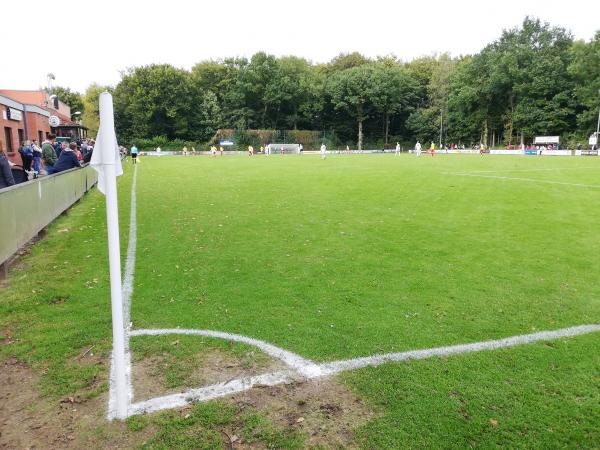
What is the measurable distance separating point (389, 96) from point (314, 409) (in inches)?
3330

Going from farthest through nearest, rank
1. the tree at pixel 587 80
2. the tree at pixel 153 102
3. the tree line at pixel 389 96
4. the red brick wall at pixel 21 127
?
the tree at pixel 153 102 < the tree line at pixel 389 96 < the tree at pixel 587 80 < the red brick wall at pixel 21 127

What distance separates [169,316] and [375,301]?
99.6 inches

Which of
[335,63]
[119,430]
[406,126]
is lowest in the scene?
[119,430]

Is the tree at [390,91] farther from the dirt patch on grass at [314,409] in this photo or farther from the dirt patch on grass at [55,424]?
the dirt patch on grass at [55,424]

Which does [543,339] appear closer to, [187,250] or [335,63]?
[187,250]

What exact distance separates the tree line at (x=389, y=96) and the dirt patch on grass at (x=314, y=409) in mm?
73855

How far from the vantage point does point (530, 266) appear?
7.22m

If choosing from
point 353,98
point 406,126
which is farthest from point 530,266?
point 406,126

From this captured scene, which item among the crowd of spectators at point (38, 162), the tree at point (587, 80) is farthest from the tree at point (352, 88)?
the crowd of spectators at point (38, 162)

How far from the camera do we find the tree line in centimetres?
6975

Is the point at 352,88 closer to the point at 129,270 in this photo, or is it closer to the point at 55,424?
the point at 129,270

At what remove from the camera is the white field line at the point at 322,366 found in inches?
140

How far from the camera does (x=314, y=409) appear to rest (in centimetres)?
348

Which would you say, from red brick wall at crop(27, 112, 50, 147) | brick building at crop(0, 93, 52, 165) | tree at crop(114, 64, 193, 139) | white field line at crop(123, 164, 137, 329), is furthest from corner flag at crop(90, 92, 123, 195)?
tree at crop(114, 64, 193, 139)
